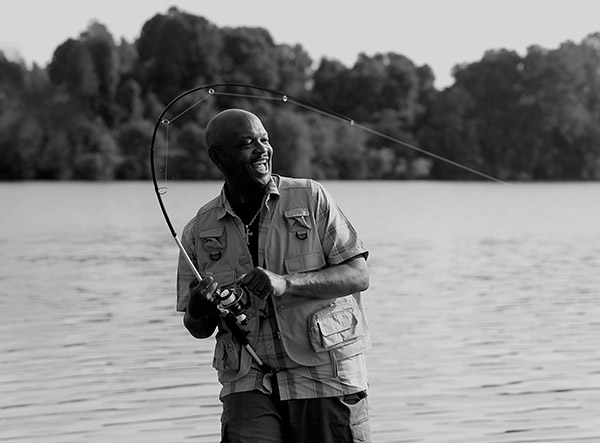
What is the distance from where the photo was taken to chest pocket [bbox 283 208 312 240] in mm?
3875

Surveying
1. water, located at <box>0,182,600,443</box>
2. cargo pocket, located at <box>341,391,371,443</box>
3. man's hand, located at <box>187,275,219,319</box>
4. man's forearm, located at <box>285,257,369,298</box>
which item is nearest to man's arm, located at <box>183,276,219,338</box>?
man's hand, located at <box>187,275,219,319</box>

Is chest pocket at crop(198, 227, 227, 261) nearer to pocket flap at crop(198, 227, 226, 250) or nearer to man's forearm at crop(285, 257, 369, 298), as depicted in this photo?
pocket flap at crop(198, 227, 226, 250)

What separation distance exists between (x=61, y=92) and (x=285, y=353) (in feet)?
116

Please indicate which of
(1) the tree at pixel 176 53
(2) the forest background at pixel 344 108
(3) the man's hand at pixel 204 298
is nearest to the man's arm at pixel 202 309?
(3) the man's hand at pixel 204 298

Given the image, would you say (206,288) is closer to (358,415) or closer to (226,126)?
(226,126)

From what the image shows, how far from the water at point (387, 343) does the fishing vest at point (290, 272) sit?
11.4 feet

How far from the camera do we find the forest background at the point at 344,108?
53.0 meters

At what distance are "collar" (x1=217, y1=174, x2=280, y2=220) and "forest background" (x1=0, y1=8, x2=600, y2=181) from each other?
1691 inches

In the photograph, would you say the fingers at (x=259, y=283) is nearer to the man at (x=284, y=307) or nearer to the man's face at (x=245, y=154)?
the man at (x=284, y=307)

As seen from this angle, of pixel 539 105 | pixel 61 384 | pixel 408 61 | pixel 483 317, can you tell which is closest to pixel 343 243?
pixel 61 384

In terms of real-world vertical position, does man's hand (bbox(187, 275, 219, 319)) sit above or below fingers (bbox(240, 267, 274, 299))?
below

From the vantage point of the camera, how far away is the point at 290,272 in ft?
12.7

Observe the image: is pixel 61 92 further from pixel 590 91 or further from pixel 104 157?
pixel 590 91

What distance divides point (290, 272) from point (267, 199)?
0.80 ft
